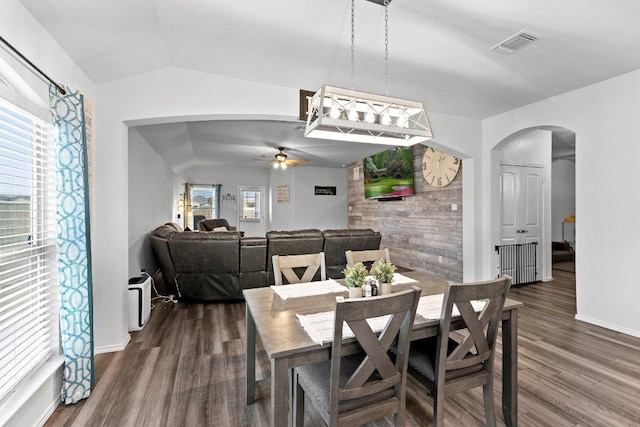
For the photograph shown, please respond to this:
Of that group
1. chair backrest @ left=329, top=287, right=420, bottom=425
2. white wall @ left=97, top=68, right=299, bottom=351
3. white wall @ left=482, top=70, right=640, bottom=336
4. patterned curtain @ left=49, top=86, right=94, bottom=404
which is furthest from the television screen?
patterned curtain @ left=49, top=86, right=94, bottom=404

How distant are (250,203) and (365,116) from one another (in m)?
8.31

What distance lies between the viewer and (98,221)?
2.78m

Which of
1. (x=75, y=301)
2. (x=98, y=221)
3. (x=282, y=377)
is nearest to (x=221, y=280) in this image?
(x=98, y=221)

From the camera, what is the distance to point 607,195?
336 cm

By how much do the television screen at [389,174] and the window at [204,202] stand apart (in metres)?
4.68

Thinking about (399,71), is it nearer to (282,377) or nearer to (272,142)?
(282,377)

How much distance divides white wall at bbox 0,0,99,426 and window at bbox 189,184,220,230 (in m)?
7.37

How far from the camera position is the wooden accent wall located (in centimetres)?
522

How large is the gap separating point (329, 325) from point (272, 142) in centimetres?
527

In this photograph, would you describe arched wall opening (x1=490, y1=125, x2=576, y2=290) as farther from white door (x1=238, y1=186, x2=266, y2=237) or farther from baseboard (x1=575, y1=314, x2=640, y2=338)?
white door (x1=238, y1=186, x2=266, y2=237)

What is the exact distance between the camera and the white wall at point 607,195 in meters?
3.17

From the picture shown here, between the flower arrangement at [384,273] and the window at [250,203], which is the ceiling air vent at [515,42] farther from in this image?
the window at [250,203]

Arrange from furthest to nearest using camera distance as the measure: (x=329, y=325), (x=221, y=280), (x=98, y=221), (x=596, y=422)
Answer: (x=221, y=280) → (x=98, y=221) → (x=596, y=422) → (x=329, y=325)

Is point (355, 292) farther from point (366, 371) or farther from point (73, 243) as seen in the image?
point (73, 243)
